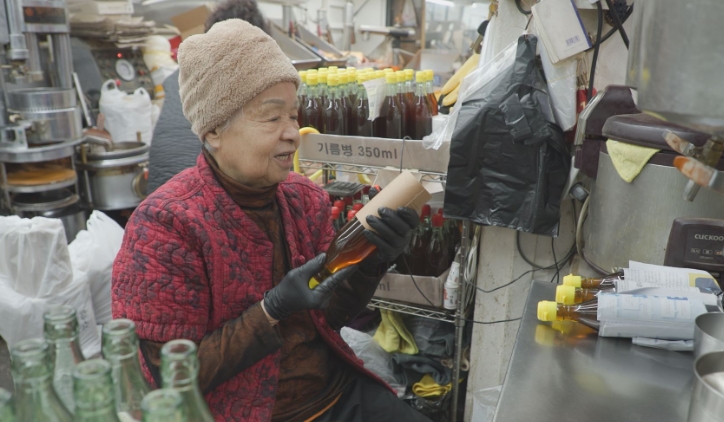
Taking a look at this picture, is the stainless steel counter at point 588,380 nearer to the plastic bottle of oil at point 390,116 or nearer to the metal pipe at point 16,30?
the plastic bottle of oil at point 390,116

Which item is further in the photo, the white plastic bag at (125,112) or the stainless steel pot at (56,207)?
the white plastic bag at (125,112)

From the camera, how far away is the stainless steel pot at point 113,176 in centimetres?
377

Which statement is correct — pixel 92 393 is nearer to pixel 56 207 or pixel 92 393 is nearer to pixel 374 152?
pixel 374 152

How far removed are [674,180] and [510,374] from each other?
0.79 metres

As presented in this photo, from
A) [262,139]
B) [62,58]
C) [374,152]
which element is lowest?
[374,152]

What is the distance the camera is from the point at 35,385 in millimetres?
579

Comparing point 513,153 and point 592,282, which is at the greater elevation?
point 513,153

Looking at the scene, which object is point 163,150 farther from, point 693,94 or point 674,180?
point 693,94

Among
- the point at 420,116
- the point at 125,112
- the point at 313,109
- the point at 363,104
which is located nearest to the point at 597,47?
the point at 420,116

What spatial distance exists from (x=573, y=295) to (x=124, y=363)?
97 centimetres

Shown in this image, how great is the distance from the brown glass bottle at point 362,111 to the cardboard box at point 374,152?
0.46ft

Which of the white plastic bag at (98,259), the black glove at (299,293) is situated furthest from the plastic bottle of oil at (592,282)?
the white plastic bag at (98,259)

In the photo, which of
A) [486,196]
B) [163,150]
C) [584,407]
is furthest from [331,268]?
[163,150]

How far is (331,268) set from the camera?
4.69 feet
